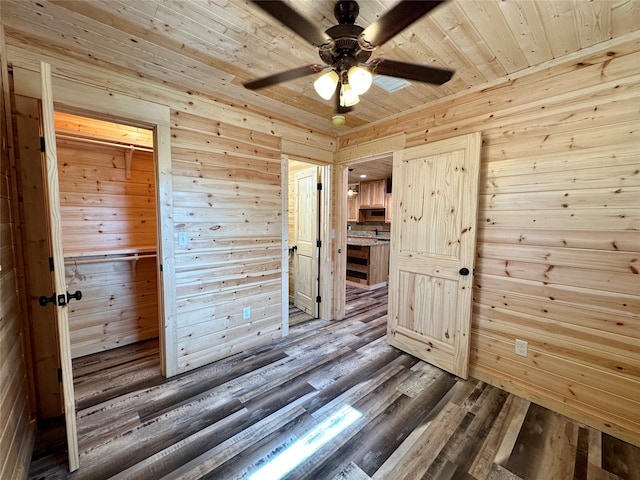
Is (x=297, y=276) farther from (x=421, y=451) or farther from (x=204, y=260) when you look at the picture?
(x=421, y=451)

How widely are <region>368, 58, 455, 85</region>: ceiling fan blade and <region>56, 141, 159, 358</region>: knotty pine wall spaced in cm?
281

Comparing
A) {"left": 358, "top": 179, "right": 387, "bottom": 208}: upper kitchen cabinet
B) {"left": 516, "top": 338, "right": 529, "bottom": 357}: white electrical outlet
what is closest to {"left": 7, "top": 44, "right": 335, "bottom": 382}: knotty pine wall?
{"left": 516, "top": 338, "right": 529, "bottom": 357}: white electrical outlet

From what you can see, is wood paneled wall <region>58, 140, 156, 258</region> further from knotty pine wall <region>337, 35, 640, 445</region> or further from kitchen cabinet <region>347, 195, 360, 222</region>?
kitchen cabinet <region>347, 195, 360, 222</region>

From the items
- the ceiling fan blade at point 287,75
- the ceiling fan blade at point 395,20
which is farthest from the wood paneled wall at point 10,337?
the ceiling fan blade at point 395,20

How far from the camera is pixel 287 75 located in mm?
1518

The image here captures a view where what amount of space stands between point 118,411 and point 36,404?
1.70 feet

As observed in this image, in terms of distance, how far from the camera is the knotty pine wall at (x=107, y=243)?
8.59 ft

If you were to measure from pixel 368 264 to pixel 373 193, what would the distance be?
257cm

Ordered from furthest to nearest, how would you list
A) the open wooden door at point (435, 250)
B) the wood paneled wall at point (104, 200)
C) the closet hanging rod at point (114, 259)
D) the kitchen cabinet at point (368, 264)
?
the kitchen cabinet at point (368, 264) → the wood paneled wall at point (104, 200) → the closet hanging rod at point (114, 259) → the open wooden door at point (435, 250)

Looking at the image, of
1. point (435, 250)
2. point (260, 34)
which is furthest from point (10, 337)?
point (435, 250)

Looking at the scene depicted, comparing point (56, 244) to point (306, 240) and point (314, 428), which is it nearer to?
point (314, 428)

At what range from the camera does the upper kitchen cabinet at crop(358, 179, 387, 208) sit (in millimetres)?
6828

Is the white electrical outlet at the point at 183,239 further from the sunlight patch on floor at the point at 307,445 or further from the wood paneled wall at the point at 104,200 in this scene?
the sunlight patch on floor at the point at 307,445

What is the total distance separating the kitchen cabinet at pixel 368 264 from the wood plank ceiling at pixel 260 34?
3.36 metres
